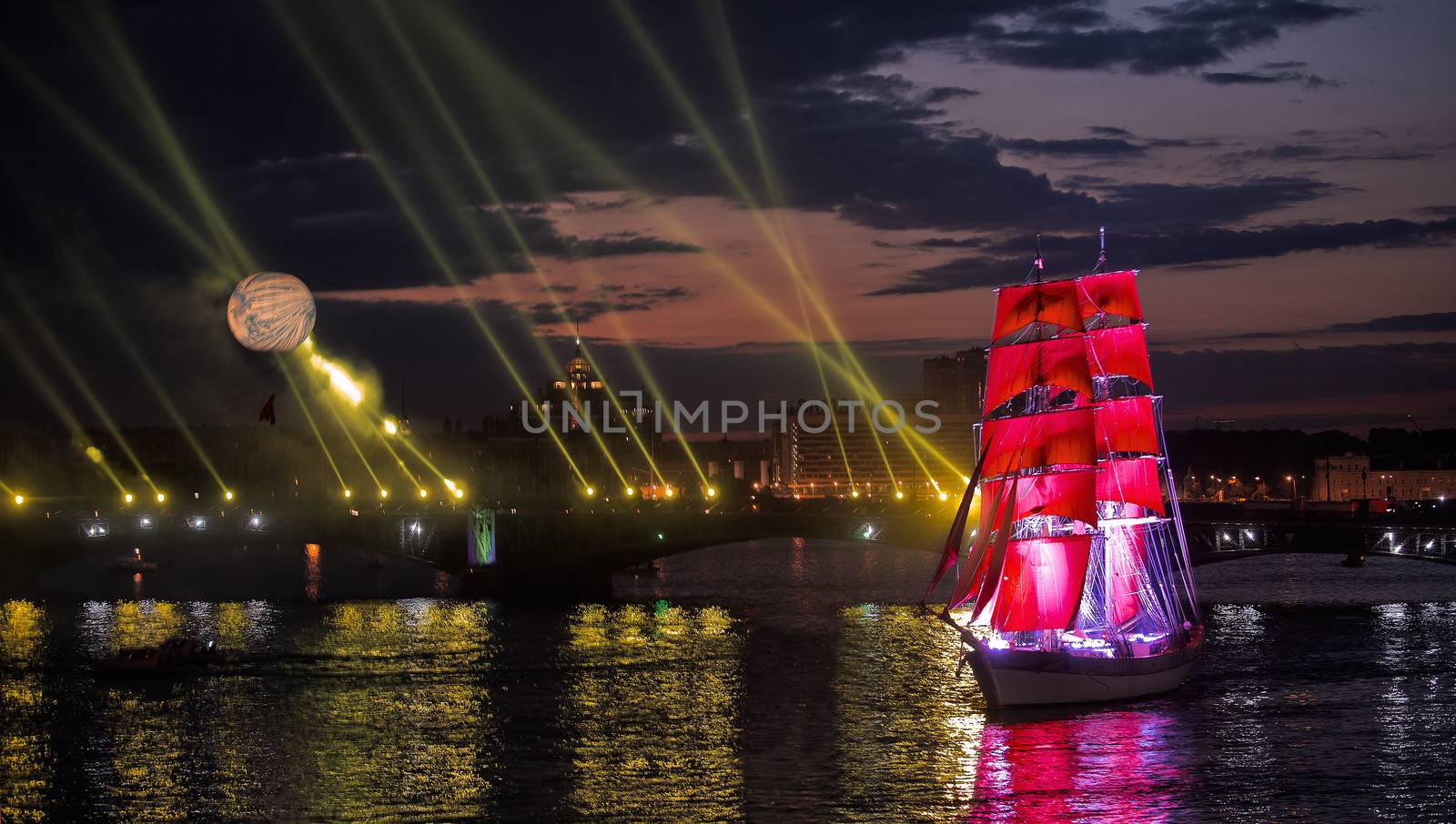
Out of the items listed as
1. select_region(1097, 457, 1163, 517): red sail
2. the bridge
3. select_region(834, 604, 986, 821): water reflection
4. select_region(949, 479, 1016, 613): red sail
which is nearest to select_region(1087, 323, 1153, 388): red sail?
select_region(1097, 457, 1163, 517): red sail

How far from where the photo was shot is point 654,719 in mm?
54000

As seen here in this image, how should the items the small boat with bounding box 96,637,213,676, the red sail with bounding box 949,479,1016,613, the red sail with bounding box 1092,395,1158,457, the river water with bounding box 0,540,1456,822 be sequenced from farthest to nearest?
the red sail with bounding box 1092,395,1158,457 < the small boat with bounding box 96,637,213,676 < the red sail with bounding box 949,479,1016,613 < the river water with bounding box 0,540,1456,822

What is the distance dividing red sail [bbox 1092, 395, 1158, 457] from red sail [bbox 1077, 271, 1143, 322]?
11.9ft

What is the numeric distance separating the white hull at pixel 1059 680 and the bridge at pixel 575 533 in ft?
129

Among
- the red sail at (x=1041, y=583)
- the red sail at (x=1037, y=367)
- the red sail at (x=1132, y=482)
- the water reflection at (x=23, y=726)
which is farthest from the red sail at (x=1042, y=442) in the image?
the water reflection at (x=23, y=726)

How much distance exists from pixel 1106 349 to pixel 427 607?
4369cm

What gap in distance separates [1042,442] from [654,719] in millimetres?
19013

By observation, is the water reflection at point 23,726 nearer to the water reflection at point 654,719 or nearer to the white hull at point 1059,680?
the water reflection at point 654,719

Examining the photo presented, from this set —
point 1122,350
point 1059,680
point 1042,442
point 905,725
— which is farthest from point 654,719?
point 1122,350

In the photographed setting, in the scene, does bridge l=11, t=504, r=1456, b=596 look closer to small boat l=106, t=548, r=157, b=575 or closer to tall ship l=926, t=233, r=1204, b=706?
small boat l=106, t=548, r=157, b=575

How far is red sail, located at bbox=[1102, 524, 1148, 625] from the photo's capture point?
204 feet

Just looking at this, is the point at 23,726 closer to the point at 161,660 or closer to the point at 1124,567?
the point at 161,660

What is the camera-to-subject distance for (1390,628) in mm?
77688

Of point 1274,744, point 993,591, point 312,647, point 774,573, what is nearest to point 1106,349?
point 993,591
